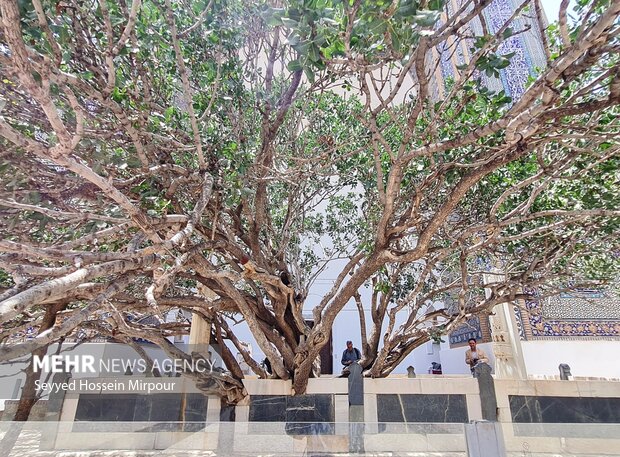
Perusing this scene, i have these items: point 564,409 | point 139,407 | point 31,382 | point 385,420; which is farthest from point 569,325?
point 31,382

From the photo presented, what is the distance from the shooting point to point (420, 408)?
629 cm

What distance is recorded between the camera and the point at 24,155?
11.8 feet

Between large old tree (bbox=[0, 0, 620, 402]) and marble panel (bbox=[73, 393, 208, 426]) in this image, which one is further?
marble panel (bbox=[73, 393, 208, 426])

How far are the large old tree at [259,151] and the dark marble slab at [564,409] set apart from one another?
1847mm

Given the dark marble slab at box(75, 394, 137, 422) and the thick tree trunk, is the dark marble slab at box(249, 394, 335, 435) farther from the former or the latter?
the thick tree trunk

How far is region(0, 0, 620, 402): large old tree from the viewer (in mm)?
2525

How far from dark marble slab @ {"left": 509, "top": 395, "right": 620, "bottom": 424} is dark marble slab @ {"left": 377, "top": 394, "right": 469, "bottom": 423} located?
2.99 ft

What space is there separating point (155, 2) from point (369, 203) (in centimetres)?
429

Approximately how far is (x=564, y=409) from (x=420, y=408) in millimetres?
2373

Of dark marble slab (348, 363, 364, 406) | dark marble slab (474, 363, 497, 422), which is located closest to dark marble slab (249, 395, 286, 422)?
dark marble slab (348, 363, 364, 406)

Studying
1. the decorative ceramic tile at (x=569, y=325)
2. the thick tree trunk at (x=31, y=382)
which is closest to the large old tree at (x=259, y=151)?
the thick tree trunk at (x=31, y=382)

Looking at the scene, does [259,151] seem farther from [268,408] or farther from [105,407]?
[105,407]

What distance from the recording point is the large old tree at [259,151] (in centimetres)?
253

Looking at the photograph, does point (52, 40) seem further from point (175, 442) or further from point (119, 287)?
point (175, 442)
